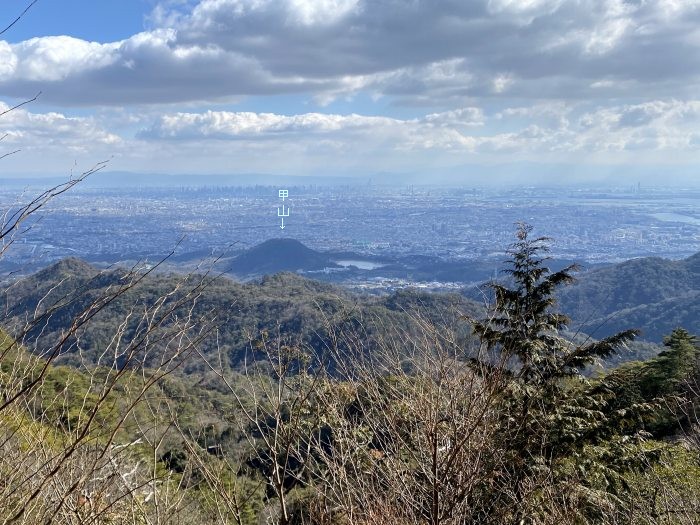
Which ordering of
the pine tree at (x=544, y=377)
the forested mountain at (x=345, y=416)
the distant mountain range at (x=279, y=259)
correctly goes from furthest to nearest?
the distant mountain range at (x=279, y=259), the pine tree at (x=544, y=377), the forested mountain at (x=345, y=416)

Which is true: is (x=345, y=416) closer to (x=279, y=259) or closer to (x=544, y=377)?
(x=544, y=377)

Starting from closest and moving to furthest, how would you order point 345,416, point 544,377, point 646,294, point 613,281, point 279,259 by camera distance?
point 345,416 → point 544,377 → point 646,294 → point 613,281 → point 279,259

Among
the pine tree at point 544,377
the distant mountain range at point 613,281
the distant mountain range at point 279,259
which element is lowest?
the distant mountain range at point 279,259

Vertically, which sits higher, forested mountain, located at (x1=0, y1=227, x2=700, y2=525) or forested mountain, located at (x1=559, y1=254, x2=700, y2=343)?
forested mountain, located at (x1=0, y1=227, x2=700, y2=525)

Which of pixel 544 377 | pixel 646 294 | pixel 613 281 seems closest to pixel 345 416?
pixel 544 377

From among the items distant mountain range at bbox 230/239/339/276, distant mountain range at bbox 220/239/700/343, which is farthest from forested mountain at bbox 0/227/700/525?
distant mountain range at bbox 230/239/339/276

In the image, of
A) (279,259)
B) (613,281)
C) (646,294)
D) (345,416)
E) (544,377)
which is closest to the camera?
(345,416)

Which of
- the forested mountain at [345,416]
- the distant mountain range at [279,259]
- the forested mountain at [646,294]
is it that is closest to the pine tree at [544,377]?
the forested mountain at [345,416]

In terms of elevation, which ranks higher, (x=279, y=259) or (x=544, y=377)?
(x=544, y=377)

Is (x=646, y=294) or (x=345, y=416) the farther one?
(x=646, y=294)

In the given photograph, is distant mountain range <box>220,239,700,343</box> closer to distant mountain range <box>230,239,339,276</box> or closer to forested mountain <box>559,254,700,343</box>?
forested mountain <box>559,254,700,343</box>

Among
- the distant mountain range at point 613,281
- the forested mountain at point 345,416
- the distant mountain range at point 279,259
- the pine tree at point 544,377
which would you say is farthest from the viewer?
the distant mountain range at point 279,259

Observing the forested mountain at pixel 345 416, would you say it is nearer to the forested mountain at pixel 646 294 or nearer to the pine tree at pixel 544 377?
the pine tree at pixel 544 377
